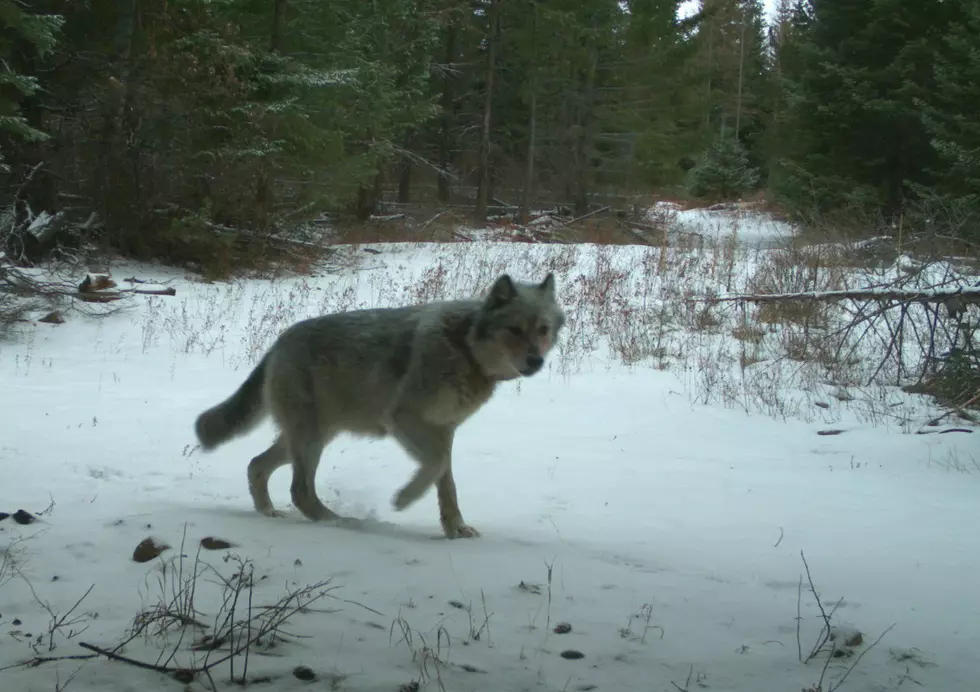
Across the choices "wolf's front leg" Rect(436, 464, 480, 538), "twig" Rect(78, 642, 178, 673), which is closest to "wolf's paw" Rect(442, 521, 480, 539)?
"wolf's front leg" Rect(436, 464, 480, 538)

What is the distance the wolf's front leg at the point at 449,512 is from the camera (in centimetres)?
548

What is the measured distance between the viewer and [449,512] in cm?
562

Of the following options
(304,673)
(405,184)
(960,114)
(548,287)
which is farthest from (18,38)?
(405,184)

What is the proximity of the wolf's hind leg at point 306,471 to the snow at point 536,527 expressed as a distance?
0.46 meters

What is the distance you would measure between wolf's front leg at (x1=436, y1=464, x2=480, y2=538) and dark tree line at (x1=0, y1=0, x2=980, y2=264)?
5.52m

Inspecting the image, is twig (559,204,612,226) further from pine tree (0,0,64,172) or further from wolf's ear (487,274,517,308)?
wolf's ear (487,274,517,308)

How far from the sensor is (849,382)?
34.4ft

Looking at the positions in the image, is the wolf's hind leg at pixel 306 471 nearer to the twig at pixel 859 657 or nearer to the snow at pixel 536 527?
the snow at pixel 536 527

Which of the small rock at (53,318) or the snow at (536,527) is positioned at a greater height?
the small rock at (53,318)

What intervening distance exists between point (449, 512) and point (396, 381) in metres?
0.93

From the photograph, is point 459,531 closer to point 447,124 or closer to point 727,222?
point 727,222

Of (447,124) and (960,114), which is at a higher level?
(447,124)

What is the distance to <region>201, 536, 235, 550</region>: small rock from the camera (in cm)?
431

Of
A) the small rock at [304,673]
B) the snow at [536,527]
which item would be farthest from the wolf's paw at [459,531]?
the small rock at [304,673]
